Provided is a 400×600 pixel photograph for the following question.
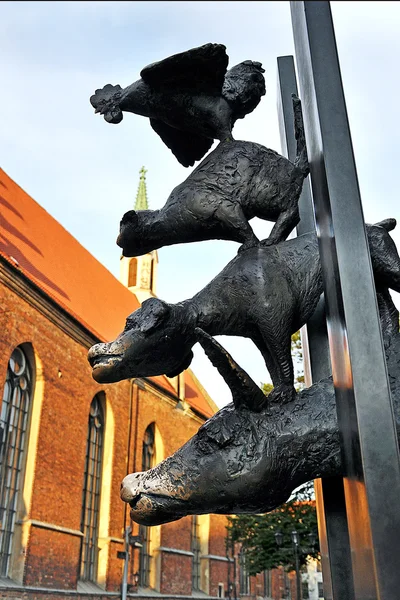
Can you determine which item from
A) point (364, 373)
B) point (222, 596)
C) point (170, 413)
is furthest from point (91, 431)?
point (364, 373)

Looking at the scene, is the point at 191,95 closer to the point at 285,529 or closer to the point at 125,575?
the point at 285,529

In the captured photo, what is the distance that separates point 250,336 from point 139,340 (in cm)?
43

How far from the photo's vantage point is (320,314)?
243 centimetres

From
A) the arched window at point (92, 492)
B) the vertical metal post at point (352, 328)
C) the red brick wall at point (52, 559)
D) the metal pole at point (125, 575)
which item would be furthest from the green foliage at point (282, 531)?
the vertical metal post at point (352, 328)

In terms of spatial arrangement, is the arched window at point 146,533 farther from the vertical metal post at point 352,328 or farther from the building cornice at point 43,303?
the vertical metal post at point 352,328

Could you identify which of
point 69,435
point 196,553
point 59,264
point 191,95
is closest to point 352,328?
Result: point 191,95

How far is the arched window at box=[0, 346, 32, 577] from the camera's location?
1512 cm

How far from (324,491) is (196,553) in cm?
2577

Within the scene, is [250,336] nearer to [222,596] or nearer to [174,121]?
[174,121]

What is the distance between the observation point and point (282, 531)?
16828mm

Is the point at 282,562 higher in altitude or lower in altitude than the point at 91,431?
lower

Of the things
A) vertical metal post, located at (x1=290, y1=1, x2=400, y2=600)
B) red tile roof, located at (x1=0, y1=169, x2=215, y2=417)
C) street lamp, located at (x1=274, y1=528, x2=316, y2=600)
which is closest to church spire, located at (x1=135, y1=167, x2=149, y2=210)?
red tile roof, located at (x1=0, y1=169, x2=215, y2=417)

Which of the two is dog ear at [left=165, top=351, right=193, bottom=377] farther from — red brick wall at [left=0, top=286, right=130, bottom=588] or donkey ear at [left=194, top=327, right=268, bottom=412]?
red brick wall at [left=0, top=286, right=130, bottom=588]

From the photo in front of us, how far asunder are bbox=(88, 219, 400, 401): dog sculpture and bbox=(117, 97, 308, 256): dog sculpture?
14 cm
